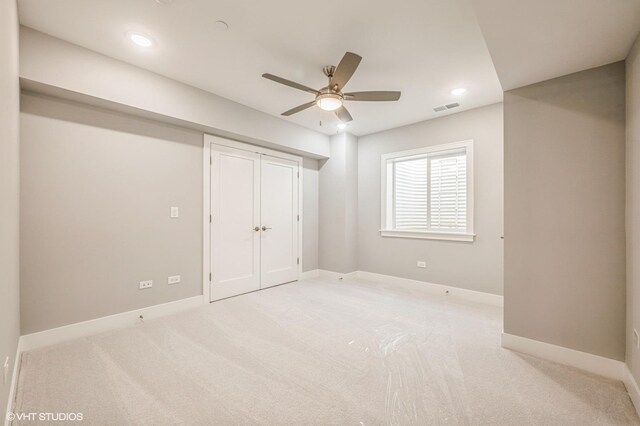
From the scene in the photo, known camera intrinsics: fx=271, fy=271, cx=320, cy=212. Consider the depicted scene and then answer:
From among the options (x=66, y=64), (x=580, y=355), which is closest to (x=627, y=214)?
(x=580, y=355)

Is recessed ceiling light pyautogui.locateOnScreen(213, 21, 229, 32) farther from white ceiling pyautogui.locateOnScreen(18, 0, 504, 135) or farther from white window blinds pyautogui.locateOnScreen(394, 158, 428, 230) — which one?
white window blinds pyautogui.locateOnScreen(394, 158, 428, 230)

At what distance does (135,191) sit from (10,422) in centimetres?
210

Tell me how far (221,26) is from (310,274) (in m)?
4.05

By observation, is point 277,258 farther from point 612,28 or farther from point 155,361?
point 612,28

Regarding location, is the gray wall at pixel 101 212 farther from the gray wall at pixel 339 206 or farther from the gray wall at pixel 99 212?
the gray wall at pixel 339 206

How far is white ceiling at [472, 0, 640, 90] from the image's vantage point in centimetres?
154

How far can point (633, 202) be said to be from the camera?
185cm

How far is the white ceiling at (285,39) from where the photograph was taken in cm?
204

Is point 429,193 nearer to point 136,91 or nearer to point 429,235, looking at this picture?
point 429,235

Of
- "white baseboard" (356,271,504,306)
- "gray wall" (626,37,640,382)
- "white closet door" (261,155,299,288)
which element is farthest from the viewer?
"white closet door" (261,155,299,288)

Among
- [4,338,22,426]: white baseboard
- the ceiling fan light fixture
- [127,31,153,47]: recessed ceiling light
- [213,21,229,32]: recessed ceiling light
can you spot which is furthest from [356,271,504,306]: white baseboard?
[127,31,153,47]: recessed ceiling light

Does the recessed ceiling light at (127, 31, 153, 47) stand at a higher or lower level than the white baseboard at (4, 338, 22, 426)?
higher

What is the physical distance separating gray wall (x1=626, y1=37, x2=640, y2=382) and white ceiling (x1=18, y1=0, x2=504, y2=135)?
1.07m

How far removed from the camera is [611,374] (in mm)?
2020
